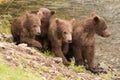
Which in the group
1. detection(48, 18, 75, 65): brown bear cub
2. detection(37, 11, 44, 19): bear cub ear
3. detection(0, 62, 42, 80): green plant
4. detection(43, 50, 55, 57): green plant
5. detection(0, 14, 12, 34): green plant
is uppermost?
detection(0, 62, 42, 80): green plant

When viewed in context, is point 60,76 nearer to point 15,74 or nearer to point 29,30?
point 15,74

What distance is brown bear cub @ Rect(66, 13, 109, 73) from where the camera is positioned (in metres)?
16.5

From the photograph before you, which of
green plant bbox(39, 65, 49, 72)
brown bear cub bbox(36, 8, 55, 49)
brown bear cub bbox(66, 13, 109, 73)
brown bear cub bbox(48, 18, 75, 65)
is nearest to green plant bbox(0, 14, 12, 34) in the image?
brown bear cub bbox(36, 8, 55, 49)

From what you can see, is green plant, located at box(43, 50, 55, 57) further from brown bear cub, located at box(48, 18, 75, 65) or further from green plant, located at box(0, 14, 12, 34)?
green plant, located at box(0, 14, 12, 34)

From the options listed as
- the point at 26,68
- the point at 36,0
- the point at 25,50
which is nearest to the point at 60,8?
the point at 36,0

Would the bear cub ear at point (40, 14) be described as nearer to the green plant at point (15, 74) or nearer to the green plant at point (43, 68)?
the green plant at point (43, 68)

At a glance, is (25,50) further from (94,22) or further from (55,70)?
(94,22)

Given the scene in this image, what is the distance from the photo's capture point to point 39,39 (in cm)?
1680

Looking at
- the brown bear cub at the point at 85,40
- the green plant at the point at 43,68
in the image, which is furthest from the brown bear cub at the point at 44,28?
the green plant at the point at 43,68

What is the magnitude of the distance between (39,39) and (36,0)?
19.3 meters

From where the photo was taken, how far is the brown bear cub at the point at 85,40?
16.5m

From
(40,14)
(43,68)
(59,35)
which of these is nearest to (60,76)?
(43,68)

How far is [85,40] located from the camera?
16594 mm

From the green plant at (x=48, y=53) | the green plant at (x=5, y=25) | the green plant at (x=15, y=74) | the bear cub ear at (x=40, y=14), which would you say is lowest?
the green plant at (x=5, y=25)
